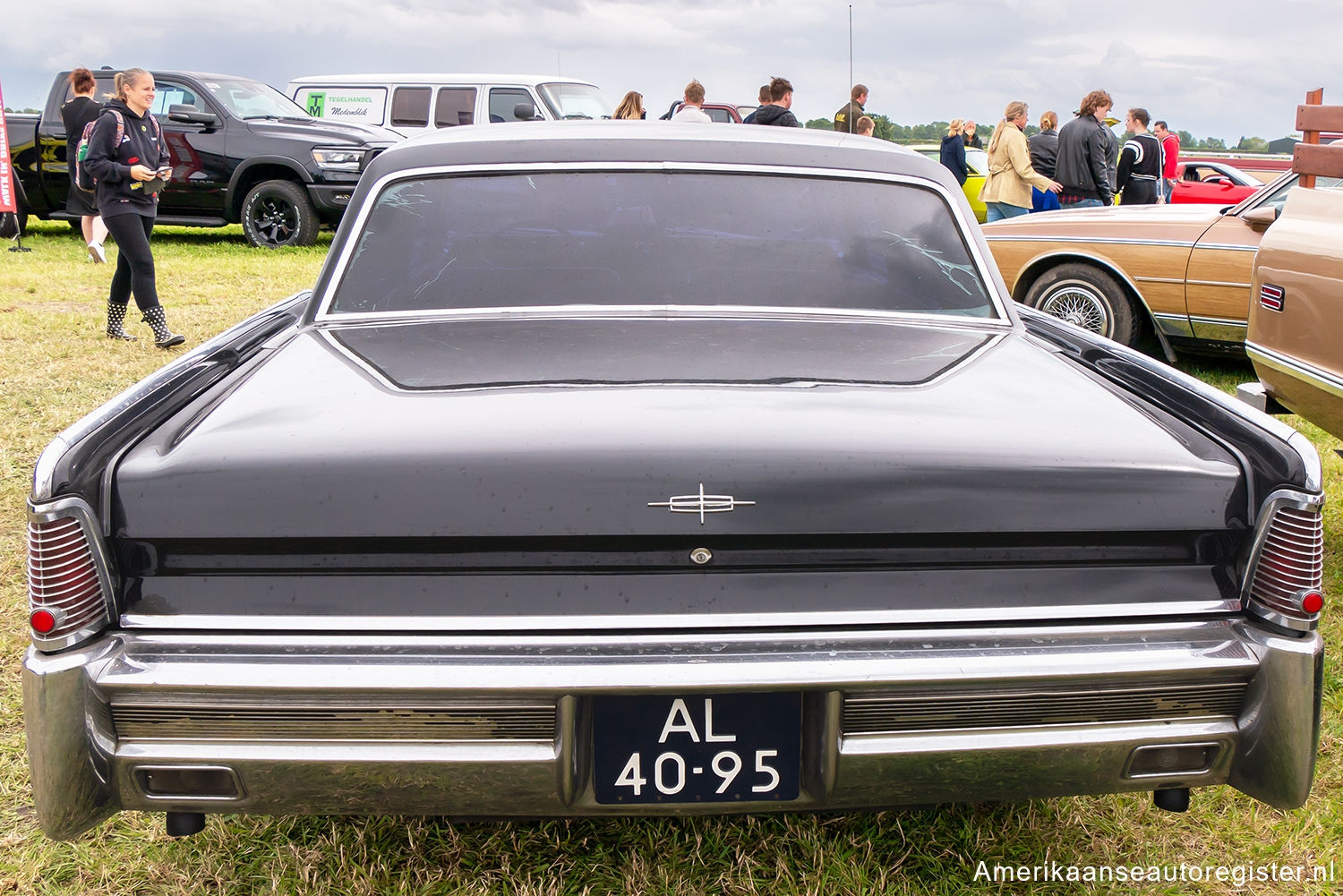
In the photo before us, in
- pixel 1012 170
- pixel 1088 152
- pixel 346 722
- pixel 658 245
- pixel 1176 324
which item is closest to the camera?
pixel 346 722

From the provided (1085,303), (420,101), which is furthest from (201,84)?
(1085,303)

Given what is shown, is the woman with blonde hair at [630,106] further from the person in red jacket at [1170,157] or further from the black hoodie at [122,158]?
the person in red jacket at [1170,157]

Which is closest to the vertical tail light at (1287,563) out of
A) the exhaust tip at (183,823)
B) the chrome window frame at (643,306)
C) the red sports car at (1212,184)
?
the chrome window frame at (643,306)

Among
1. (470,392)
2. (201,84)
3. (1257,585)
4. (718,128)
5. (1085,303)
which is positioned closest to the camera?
(1257,585)

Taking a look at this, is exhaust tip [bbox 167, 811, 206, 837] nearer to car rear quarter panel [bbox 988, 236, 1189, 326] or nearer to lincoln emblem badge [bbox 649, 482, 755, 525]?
lincoln emblem badge [bbox 649, 482, 755, 525]

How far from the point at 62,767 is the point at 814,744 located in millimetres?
1168

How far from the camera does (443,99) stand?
1399 centimetres

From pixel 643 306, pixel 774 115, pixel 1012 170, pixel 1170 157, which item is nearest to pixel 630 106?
pixel 774 115

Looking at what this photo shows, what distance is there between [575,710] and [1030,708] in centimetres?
71

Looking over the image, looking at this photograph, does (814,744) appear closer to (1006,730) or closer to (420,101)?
(1006,730)

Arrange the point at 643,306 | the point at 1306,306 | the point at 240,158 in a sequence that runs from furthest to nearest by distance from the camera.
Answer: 1. the point at 240,158
2. the point at 1306,306
3. the point at 643,306

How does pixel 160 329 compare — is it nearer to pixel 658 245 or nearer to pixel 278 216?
pixel 278 216

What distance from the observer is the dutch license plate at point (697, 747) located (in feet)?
5.60

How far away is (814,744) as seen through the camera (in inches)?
68.1
